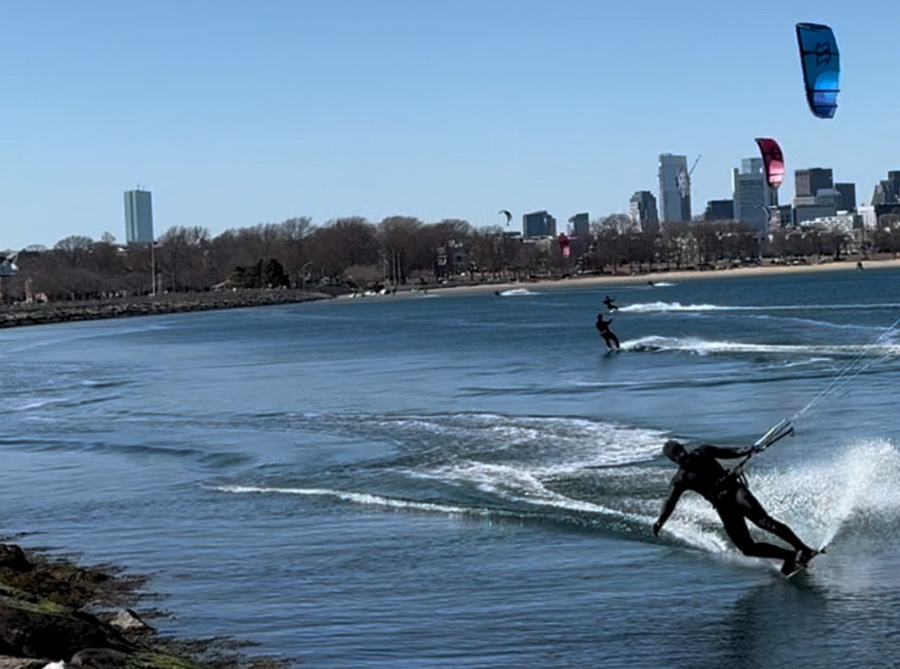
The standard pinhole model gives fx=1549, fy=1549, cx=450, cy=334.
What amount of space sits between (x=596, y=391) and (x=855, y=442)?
12.5 m

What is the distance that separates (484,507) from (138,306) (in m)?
147

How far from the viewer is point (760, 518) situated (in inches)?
527

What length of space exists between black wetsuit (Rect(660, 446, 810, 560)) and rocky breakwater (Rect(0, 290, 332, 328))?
122499mm

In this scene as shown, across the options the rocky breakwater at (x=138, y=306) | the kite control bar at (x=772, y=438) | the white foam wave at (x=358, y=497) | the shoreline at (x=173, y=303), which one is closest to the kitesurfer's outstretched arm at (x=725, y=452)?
the kite control bar at (x=772, y=438)

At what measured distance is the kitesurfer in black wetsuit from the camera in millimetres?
13443

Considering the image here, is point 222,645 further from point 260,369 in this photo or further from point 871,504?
point 260,369

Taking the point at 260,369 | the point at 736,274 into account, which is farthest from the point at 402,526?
the point at 736,274

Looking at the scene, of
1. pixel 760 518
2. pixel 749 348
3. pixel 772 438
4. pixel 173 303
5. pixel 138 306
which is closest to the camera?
pixel 760 518

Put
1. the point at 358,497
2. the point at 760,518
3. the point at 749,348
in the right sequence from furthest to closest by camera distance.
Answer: the point at 749,348, the point at 358,497, the point at 760,518

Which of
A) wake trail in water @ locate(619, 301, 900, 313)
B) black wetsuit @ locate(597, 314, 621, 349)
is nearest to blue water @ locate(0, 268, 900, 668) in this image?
black wetsuit @ locate(597, 314, 621, 349)

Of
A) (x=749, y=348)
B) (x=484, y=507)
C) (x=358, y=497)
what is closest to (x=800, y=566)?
(x=484, y=507)

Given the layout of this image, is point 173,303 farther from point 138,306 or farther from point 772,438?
point 772,438

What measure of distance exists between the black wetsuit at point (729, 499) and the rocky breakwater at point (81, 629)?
4201 millimetres

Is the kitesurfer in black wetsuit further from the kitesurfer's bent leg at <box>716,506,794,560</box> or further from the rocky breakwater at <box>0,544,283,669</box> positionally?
the rocky breakwater at <box>0,544,283,669</box>
